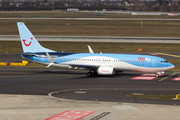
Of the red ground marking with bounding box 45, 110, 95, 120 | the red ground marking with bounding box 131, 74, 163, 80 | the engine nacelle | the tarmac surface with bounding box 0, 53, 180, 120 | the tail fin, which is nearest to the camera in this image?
the red ground marking with bounding box 45, 110, 95, 120

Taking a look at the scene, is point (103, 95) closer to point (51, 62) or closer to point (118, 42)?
point (51, 62)

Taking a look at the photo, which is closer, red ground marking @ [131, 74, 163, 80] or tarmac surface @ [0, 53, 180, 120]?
tarmac surface @ [0, 53, 180, 120]

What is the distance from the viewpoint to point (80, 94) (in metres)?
38.6

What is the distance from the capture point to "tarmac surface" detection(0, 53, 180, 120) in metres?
29.8

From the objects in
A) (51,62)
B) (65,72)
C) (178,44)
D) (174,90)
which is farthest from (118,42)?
(174,90)

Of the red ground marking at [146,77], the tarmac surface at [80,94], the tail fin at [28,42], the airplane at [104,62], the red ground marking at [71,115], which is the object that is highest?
the tail fin at [28,42]

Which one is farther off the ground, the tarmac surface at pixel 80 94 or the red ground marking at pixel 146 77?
the tarmac surface at pixel 80 94

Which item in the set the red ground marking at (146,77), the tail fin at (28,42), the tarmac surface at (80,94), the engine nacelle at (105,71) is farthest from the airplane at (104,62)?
the tarmac surface at (80,94)

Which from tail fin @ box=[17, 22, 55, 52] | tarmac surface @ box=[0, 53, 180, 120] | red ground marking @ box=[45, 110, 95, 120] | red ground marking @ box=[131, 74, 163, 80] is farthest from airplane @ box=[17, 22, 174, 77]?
red ground marking @ box=[45, 110, 95, 120]

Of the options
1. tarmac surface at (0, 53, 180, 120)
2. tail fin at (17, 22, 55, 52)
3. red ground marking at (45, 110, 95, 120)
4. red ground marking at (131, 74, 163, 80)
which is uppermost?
tail fin at (17, 22, 55, 52)

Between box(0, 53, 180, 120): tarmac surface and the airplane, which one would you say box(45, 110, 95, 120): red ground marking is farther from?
the airplane

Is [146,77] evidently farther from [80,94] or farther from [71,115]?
[71,115]

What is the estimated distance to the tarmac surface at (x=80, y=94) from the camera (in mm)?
29844

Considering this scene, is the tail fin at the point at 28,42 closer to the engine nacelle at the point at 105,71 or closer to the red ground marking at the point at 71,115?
the engine nacelle at the point at 105,71
